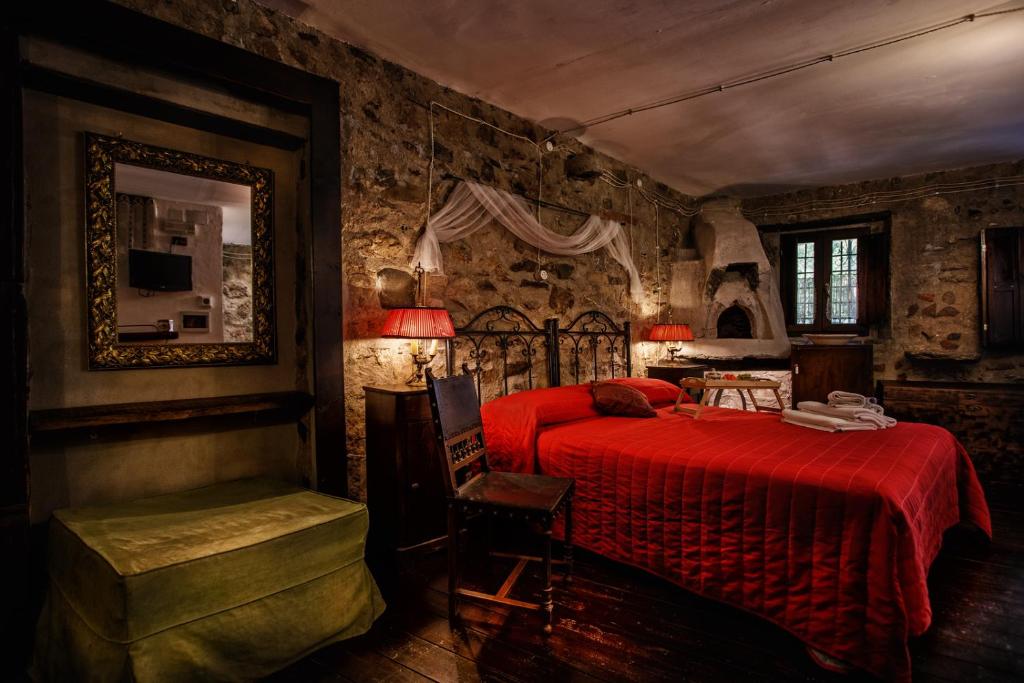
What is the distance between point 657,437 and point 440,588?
131cm

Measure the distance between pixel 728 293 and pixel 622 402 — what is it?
10.0 ft

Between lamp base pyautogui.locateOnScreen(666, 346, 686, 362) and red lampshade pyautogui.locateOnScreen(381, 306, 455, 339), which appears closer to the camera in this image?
red lampshade pyautogui.locateOnScreen(381, 306, 455, 339)

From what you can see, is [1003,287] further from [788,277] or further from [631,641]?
[631,641]

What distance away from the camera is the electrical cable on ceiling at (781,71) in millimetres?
2797

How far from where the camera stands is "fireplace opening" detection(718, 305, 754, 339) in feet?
19.7

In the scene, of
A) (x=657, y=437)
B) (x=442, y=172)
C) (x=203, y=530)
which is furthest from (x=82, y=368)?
(x=657, y=437)

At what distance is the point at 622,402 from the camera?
11.2ft

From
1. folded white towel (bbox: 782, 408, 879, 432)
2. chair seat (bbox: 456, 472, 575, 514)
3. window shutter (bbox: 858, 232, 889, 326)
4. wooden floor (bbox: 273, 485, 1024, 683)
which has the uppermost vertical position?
window shutter (bbox: 858, 232, 889, 326)

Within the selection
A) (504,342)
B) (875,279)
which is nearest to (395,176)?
(504,342)

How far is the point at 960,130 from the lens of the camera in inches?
172

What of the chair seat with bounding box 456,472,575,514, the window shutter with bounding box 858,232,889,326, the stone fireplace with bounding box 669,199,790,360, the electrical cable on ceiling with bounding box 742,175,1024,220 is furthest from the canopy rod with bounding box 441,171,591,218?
the window shutter with bounding box 858,232,889,326

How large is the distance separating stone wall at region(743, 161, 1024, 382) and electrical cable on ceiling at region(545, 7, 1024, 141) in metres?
3.21

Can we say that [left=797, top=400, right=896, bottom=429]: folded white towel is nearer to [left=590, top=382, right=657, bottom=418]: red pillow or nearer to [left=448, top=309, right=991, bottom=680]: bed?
[left=448, top=309, right=991, bottom=680]: bed

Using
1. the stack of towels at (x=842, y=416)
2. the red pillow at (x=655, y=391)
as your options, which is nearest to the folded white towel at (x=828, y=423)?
the stack of towels at (x=842, y=416)
